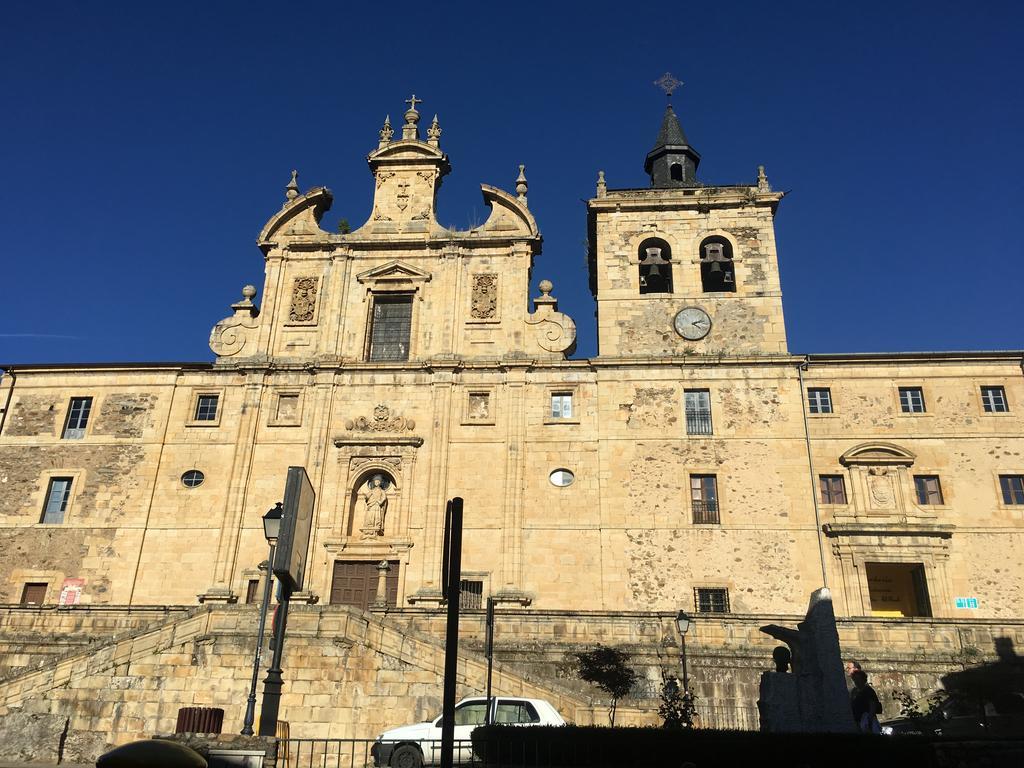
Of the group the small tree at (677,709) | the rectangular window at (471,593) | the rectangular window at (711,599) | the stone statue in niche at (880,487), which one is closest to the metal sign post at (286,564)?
the small tree at (677,709)

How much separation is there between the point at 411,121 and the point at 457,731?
1053 inches

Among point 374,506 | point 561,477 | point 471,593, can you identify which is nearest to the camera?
point 471,593

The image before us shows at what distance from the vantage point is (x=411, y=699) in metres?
19.9

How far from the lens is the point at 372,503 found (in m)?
30.3

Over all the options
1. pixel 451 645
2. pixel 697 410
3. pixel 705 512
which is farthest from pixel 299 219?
pixel 451 645

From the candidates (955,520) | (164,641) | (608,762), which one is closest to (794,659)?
(608,762)

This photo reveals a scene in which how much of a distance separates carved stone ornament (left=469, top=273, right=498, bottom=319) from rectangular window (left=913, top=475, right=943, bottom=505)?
50.5 feet

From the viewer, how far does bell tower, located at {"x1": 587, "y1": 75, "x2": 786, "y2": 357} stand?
31.8 m

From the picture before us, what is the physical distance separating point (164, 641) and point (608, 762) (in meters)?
12.5

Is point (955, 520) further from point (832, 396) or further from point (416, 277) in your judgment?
point (416, 277)

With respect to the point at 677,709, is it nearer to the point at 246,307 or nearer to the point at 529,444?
the point at 529,444

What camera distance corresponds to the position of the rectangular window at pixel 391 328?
32875mm

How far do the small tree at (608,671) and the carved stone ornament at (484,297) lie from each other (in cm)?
1442

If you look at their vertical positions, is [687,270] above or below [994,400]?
above
